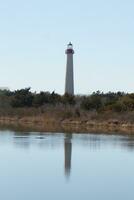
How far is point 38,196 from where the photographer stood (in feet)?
41.9

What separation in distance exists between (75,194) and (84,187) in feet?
3.53

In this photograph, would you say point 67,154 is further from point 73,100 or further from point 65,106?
point 73,100

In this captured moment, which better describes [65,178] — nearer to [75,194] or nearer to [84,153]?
[75,194]

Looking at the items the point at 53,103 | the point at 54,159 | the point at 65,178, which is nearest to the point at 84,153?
the point at 54,159

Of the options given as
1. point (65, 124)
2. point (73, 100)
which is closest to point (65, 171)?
point (65, 124)

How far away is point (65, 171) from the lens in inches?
677

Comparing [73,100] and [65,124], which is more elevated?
[73,100]

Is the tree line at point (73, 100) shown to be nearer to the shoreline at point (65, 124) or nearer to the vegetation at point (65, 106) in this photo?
the vegetation at point (65, 106)

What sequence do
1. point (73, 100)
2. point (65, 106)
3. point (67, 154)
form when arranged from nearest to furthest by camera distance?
1. point (67, 154)
2. point (65, 106)
3. point (73, 100)

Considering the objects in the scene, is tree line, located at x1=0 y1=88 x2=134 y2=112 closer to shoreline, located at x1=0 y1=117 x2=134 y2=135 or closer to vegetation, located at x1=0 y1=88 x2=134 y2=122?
vegetation, located at x1=0 y1=88 x2=134 y2=122

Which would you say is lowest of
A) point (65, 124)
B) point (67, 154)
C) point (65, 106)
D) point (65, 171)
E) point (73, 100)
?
point (65, 171)

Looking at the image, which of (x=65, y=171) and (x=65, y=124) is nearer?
(x=65, y=171)

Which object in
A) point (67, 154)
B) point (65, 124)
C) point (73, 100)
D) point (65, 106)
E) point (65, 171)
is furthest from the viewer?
point (73, 100)

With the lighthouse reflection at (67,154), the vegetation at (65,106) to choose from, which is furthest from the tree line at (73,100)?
the lighthouse reflection at (67,154)
